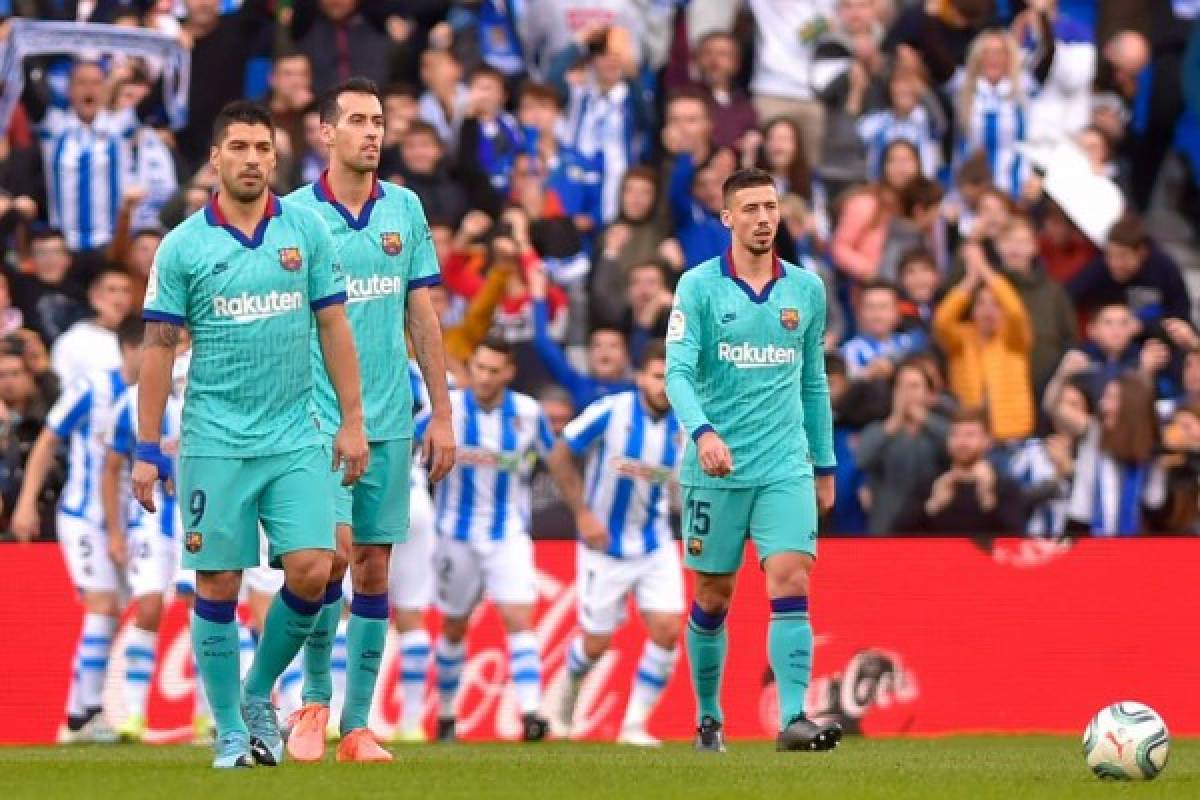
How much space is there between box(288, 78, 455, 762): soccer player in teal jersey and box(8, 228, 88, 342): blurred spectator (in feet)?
23.7

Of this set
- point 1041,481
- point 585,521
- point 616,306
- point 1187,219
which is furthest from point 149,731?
point 1187,219

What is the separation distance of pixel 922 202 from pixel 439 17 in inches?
149

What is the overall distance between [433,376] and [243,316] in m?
1.09

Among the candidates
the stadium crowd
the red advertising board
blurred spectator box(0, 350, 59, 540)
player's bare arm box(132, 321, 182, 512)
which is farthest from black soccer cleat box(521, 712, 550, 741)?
player's bare arm box(132, 321, 182, 512)

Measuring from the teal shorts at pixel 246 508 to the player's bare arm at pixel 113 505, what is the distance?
5732mm

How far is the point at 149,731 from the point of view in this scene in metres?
16.6

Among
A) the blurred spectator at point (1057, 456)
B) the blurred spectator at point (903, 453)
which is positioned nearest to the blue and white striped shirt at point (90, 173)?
the blurred spectator at point (903, 453)

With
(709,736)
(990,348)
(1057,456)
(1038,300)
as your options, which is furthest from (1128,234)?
(709,736)

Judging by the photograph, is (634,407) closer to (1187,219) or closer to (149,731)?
(149,731)

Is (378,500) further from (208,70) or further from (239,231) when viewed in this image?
(208,70)

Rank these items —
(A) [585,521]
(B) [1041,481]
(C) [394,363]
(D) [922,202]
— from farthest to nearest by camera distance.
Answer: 1. (D) [922,202]
2. (B) [1041,481]
3. (A) [585,521]
4. (C) [394,363]

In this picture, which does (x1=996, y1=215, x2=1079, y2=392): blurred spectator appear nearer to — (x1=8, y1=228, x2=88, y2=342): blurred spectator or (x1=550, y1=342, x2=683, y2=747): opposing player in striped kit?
(x1=550, y1=342, x2=683, y2=747): opposing player in striped kit

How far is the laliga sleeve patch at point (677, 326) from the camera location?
41.2 ft

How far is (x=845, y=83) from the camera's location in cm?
2109
